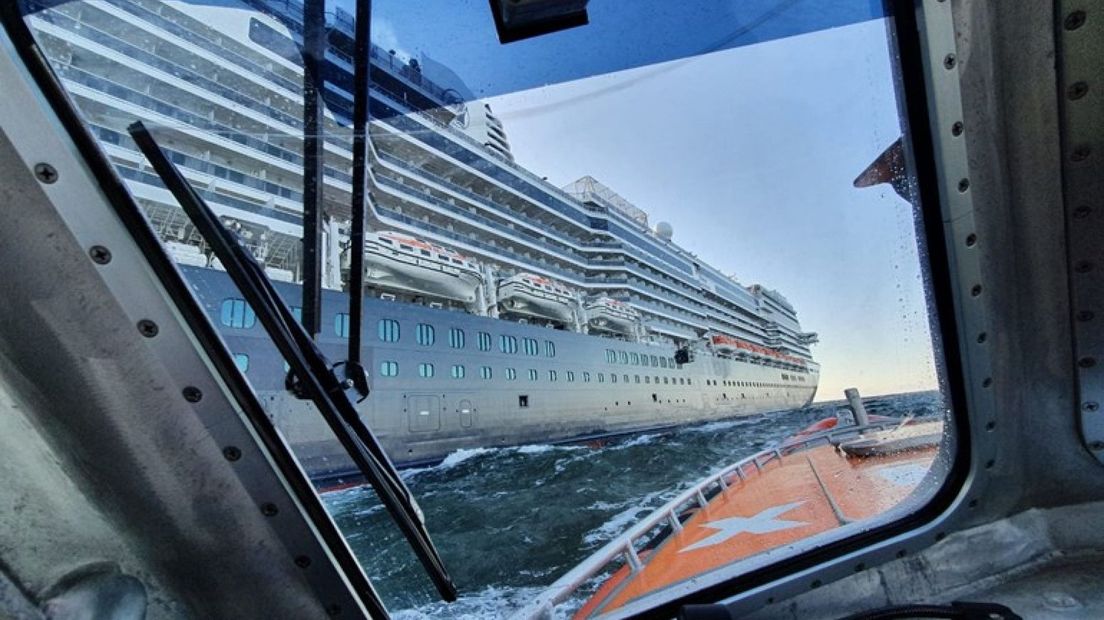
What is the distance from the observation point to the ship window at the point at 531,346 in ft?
36.7

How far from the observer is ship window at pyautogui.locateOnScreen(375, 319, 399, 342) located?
7051 mm

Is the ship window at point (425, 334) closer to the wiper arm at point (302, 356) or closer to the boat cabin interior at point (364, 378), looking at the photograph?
the boat cabin interior at point (364, 378)

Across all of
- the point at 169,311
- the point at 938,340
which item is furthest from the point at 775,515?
the point at 169,311

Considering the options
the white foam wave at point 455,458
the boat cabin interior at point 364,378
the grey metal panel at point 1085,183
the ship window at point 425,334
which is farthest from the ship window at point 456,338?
the grey metal panel at point 1085,183

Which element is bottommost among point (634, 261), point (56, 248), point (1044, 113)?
point (56, 248)

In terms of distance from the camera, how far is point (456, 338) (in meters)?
8.98

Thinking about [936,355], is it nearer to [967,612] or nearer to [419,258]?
[967,612]

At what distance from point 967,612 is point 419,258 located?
2.50m

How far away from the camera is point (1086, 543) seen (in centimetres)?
126

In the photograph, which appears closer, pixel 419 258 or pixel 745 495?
pixel 419 258

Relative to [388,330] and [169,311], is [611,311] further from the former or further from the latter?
[169,311]

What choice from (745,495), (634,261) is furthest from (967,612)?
(634,261)

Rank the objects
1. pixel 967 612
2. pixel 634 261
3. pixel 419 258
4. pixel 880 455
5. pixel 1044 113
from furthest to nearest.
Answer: pixel 634 261
pixel 419 258
pixel 880 455
pixel 967 612
pixel 1044 113

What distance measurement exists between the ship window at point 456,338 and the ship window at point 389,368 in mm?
1207
